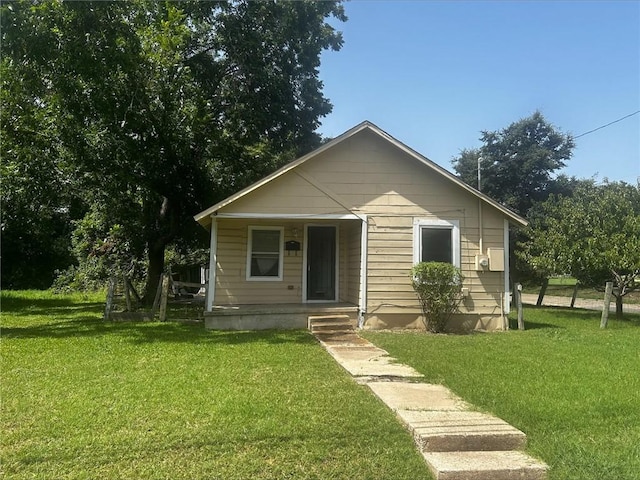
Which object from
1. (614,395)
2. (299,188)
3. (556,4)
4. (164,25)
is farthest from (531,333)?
(164,25)

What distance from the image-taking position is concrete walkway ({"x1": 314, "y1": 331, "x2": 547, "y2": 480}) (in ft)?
12.3

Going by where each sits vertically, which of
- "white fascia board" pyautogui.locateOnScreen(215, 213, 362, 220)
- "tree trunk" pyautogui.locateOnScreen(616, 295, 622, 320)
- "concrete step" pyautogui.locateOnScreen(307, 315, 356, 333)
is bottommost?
"concrete step" pyautogui.locateOnScreen(307, 315, 356, 333)

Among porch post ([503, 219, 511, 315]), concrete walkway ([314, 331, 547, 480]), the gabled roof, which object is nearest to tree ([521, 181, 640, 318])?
porch post ([503, 219, 511, 315])

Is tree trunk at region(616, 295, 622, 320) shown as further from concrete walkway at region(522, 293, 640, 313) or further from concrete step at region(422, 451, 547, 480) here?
concrete step at region(422, 451, 547, 480)

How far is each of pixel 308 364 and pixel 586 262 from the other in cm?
1012

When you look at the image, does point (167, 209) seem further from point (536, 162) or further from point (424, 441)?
point (536, 162)

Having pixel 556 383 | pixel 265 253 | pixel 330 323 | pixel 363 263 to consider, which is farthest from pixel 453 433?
pixel 265 253

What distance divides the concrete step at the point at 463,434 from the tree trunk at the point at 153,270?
14.0 metres

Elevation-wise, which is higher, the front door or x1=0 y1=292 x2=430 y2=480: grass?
the front door

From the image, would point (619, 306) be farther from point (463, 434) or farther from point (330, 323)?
point (463, 434)

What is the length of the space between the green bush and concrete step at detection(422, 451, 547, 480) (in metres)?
6.63

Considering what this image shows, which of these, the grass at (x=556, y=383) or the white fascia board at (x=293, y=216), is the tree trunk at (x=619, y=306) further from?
the white fascia board at (x=293, y=216)

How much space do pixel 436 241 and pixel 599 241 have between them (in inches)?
219

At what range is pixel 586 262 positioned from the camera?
13.7 metres
